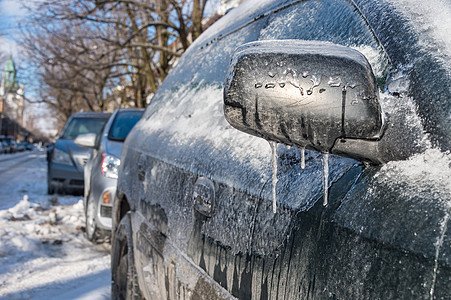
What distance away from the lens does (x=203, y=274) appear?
4.77 feet

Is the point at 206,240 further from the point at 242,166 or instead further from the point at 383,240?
the point at 383,240

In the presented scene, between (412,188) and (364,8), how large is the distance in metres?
0.57

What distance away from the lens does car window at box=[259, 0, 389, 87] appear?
1.10 meters

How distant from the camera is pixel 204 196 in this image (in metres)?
1.49

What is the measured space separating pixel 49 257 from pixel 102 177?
100cm

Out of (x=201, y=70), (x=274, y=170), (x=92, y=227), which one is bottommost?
(x=92, y=227)

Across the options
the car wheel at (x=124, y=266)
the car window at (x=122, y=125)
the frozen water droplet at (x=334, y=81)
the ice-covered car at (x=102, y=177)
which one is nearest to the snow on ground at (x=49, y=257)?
the ice-covered car at (x=102, y=177)

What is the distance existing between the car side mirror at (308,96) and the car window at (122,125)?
467 cm

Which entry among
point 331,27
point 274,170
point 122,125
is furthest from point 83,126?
point 274,170

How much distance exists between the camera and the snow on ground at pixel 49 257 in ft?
11.8

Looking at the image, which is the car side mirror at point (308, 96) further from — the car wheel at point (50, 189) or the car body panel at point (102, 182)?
the car wheel at point (50, 189)

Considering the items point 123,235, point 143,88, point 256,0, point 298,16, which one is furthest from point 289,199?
point 143,88

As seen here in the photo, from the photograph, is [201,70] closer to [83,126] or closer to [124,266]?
[124,266]

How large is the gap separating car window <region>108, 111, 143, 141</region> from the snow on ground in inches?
52.3
